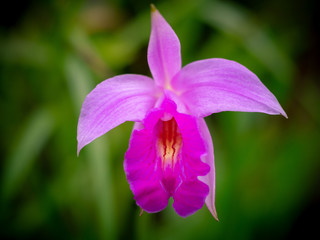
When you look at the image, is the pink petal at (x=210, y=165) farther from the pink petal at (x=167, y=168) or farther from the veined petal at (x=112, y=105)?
the veined petal at (x=112, y=105)

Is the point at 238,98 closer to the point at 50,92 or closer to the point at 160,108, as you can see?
the point at 160,108

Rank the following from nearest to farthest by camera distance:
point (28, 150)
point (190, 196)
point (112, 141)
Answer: point (190, 196), point (28, 150), point (112, 141)

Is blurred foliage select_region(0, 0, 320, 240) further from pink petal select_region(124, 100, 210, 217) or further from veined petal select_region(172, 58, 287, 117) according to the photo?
veined petal select_region(172, 58, 287, 117)

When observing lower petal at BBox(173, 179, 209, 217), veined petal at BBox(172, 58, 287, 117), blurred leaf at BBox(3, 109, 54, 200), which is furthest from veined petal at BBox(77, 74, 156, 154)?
blurred leaf at BBox(3, 109, 54, 200)

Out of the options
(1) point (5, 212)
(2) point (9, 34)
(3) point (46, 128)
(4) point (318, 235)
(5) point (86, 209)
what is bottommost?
(4) point (318, 235)

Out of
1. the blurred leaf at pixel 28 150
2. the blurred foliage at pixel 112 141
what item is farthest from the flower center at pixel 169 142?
the blurred leaf at pixel 28 150

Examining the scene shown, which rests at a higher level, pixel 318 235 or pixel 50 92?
pixel 50 92

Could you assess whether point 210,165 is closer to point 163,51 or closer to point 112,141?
point 163,51

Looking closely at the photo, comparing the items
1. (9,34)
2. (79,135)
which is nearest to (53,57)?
(9,34)

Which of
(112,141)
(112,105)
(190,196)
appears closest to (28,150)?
(112,141)
